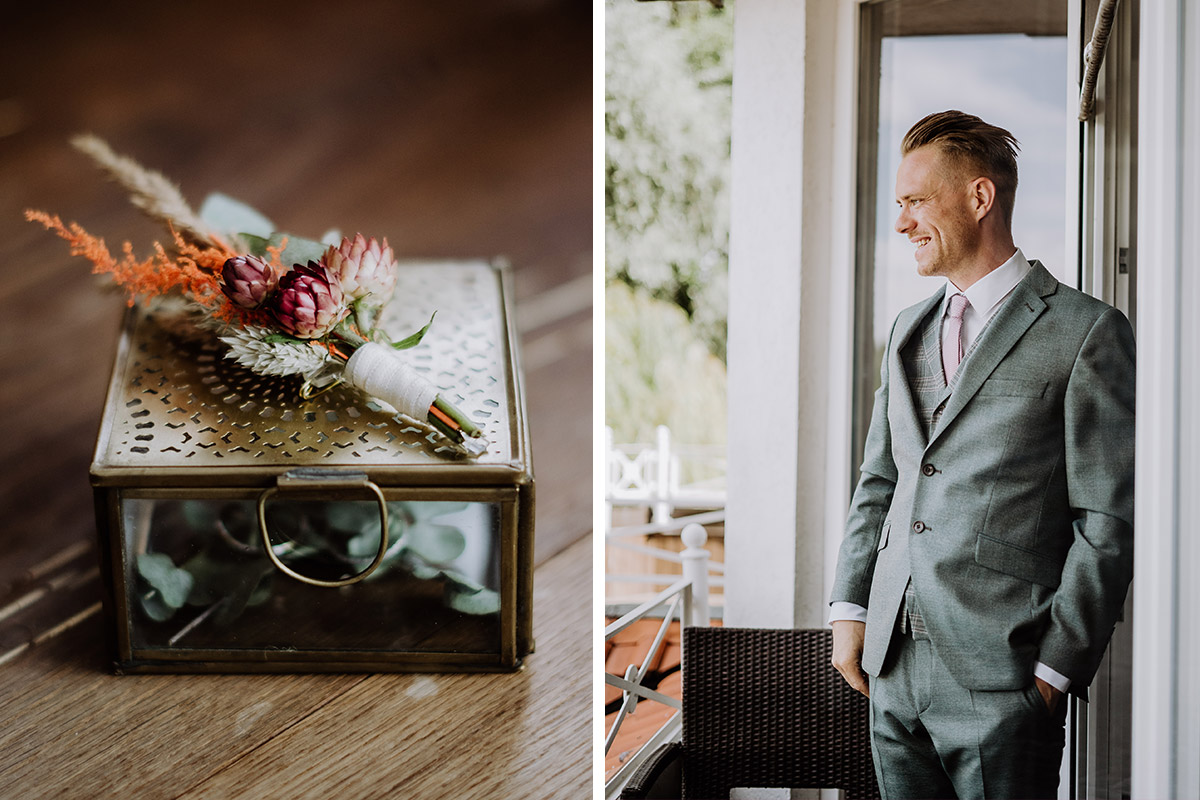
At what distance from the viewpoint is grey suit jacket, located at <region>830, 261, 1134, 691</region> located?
111cm

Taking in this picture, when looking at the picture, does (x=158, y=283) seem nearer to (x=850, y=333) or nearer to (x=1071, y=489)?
(x=850, y=333)

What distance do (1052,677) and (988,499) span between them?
288mm

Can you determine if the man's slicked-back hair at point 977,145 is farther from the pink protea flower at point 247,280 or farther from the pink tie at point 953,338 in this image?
the pink protea flower at point 247,280

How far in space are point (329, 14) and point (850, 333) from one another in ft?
3.75

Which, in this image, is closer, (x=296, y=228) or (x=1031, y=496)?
(x=1031, y=496)

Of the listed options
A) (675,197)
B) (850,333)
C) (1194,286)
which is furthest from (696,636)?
(675,197)

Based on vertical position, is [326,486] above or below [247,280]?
below

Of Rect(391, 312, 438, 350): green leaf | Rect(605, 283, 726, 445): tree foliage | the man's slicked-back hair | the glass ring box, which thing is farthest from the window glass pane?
Rect(605, 283, 726, 445): tree foliage

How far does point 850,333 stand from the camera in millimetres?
1470

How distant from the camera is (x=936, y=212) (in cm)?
128

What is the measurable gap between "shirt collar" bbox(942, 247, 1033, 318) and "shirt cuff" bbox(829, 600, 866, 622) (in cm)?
56

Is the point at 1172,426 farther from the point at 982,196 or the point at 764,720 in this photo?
the point at 764,720

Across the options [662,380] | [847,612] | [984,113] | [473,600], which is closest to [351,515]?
[473,600]

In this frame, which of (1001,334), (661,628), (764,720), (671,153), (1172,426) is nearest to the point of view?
(1172,426)
